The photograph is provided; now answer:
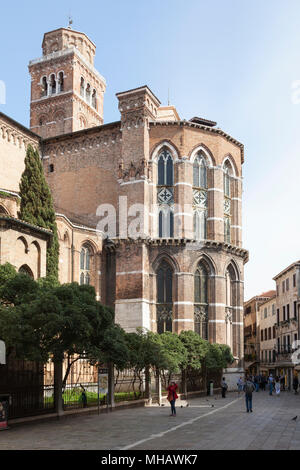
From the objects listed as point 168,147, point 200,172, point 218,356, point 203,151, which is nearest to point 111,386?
point 218,356

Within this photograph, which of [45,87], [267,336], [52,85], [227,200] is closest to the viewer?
[227,200]

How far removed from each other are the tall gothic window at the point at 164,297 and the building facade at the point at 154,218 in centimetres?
7

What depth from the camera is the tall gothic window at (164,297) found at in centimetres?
3912

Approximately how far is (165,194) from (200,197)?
2.73 m

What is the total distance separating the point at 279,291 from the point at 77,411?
158ft

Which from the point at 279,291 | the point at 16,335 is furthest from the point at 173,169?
the point at 279,291

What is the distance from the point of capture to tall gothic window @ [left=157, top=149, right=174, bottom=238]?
40062 millimetres

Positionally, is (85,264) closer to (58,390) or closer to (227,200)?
(227,200)

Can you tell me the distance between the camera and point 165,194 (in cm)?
4053

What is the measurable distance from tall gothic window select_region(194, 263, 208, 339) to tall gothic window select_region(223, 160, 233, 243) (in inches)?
148

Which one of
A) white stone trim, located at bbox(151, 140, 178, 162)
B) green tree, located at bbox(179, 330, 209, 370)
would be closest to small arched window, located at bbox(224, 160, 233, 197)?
white stone trim, located at bbox(151, 140, 178, 162)

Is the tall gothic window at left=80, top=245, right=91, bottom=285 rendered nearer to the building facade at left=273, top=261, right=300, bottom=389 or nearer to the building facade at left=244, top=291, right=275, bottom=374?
the building facade at left=273, top=261, right=300, bottom=389

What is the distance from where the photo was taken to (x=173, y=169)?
4062 cm

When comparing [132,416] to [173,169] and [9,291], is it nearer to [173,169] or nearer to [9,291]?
[9,291]
